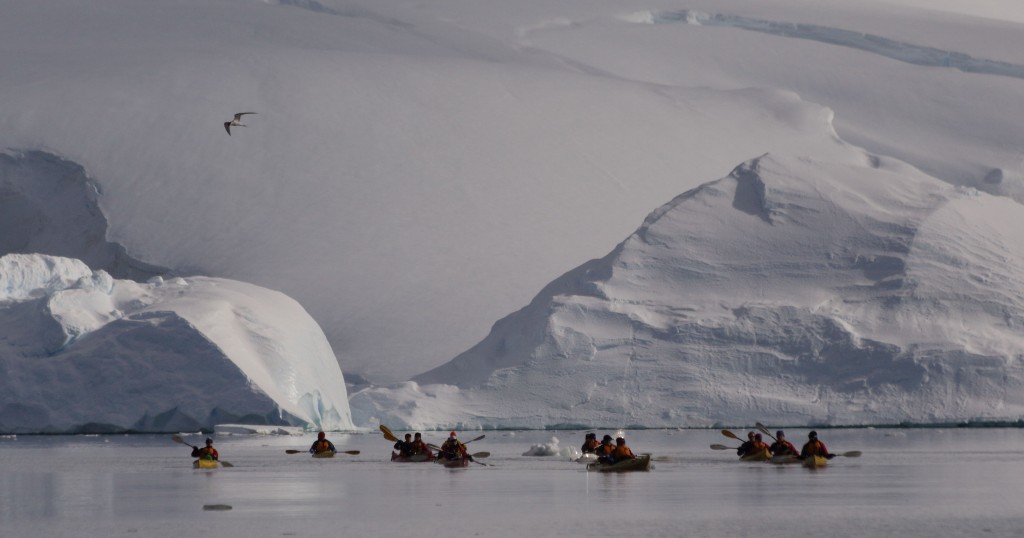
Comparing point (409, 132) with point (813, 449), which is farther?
point (409, 132)

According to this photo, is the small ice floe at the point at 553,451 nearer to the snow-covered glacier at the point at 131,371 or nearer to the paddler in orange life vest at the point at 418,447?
the paddler in orange life vest at the point at 418,447

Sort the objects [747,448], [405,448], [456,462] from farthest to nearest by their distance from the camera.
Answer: [405,448], [747,448], [456,462]

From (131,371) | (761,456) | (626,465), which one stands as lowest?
(626,465)

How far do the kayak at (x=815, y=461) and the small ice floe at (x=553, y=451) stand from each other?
4960mm

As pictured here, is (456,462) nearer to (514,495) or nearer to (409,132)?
(514,495)

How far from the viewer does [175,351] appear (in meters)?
41.2

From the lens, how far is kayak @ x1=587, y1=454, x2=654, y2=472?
95.3ft

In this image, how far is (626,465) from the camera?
29469 millimetres

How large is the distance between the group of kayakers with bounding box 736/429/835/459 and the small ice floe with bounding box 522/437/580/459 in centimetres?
319

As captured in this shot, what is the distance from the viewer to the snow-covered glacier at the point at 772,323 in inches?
1662

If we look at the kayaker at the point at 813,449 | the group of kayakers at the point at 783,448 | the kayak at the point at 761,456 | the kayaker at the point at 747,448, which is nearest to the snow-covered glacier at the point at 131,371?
the kayaker at the point at 747,448

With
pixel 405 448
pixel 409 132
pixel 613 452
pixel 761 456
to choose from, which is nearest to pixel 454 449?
pixel 405 448

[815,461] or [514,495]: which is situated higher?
[815,461]

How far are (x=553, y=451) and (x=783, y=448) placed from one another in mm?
4839
